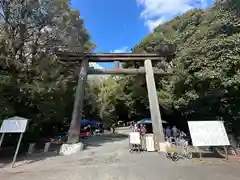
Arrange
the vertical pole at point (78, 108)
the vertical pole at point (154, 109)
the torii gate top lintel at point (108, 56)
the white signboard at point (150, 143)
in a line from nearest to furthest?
the white signboard at point (150, 143) < the vertical pole at point (154, 109) < the vertical pole at point (78, 108) < the torii gate top lintel at point (108, 56)

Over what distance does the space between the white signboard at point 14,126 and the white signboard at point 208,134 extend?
7312 millimetres

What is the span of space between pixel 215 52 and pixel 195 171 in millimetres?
5880

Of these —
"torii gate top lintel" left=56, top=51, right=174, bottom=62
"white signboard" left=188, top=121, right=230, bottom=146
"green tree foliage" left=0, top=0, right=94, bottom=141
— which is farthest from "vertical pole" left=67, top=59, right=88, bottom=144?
"white signboard" left=188, top=121, right=230, bottom=146

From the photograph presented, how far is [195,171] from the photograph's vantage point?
245 inches

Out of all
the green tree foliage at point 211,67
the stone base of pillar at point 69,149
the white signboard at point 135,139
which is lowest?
the stone base of pillar at point 69,149

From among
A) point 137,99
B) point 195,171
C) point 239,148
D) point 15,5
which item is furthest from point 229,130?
point 15,5

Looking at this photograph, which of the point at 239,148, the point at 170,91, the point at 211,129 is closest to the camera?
the point at 211,129

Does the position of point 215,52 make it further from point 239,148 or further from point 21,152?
point 21,152

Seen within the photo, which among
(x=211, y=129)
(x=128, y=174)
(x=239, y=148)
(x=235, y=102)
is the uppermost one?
(x=235, y=102)

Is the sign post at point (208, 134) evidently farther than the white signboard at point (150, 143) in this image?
No

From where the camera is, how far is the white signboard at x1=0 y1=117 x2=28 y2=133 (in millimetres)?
8445

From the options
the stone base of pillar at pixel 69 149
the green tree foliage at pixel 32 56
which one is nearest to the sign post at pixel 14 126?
the green tree foliage at pixel 32 56

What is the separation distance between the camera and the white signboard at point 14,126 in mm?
8445

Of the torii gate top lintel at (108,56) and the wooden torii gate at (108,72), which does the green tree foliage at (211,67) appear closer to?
the wooden torii gate at (108,72)
